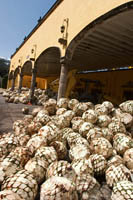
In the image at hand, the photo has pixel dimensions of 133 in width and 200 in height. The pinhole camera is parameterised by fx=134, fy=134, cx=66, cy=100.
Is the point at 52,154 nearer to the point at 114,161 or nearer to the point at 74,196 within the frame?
the point at 74,196

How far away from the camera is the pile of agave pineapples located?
154 cm

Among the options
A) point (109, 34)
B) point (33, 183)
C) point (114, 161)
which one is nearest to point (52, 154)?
point (33, 183)

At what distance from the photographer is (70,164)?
211 cm

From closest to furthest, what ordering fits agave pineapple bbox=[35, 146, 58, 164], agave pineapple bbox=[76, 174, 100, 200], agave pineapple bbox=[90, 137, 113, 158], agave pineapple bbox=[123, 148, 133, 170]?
agave pineapple bbox=[76, 174, 100, 200], agave pineapple bbox=[35, 146, 58, 164], agave pineapple bbox=[123, 148, 133, 170], agave pineapple bbox=[90, 137, 113, 158]

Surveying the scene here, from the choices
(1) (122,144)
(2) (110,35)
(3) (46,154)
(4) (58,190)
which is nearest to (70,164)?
(3) (46,154)

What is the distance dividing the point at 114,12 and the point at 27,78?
92.7ft

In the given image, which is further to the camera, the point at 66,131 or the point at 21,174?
the point at 66,131

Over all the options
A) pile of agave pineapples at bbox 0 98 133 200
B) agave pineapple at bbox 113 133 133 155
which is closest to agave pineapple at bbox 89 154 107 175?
pile of agave pineapples at bbox 0 98 133 200

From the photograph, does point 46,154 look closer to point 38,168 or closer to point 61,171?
point 38,168

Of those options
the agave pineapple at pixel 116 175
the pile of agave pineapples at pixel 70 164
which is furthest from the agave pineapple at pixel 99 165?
the agave pineapple at pixel 116 175

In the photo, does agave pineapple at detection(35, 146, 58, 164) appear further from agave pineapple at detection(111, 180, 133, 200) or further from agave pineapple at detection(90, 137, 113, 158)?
agave pineapple at detection(111, 180, 133, 200)

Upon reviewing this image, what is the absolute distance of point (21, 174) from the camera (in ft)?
5.46

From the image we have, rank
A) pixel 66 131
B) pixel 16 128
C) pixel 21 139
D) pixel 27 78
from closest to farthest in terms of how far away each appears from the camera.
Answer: pixel 21 139
pixel 66 131
pixel 16 128
pixel 27 78

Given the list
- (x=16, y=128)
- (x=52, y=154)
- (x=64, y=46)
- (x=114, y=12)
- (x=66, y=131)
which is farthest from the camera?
(x=64, y=46)
